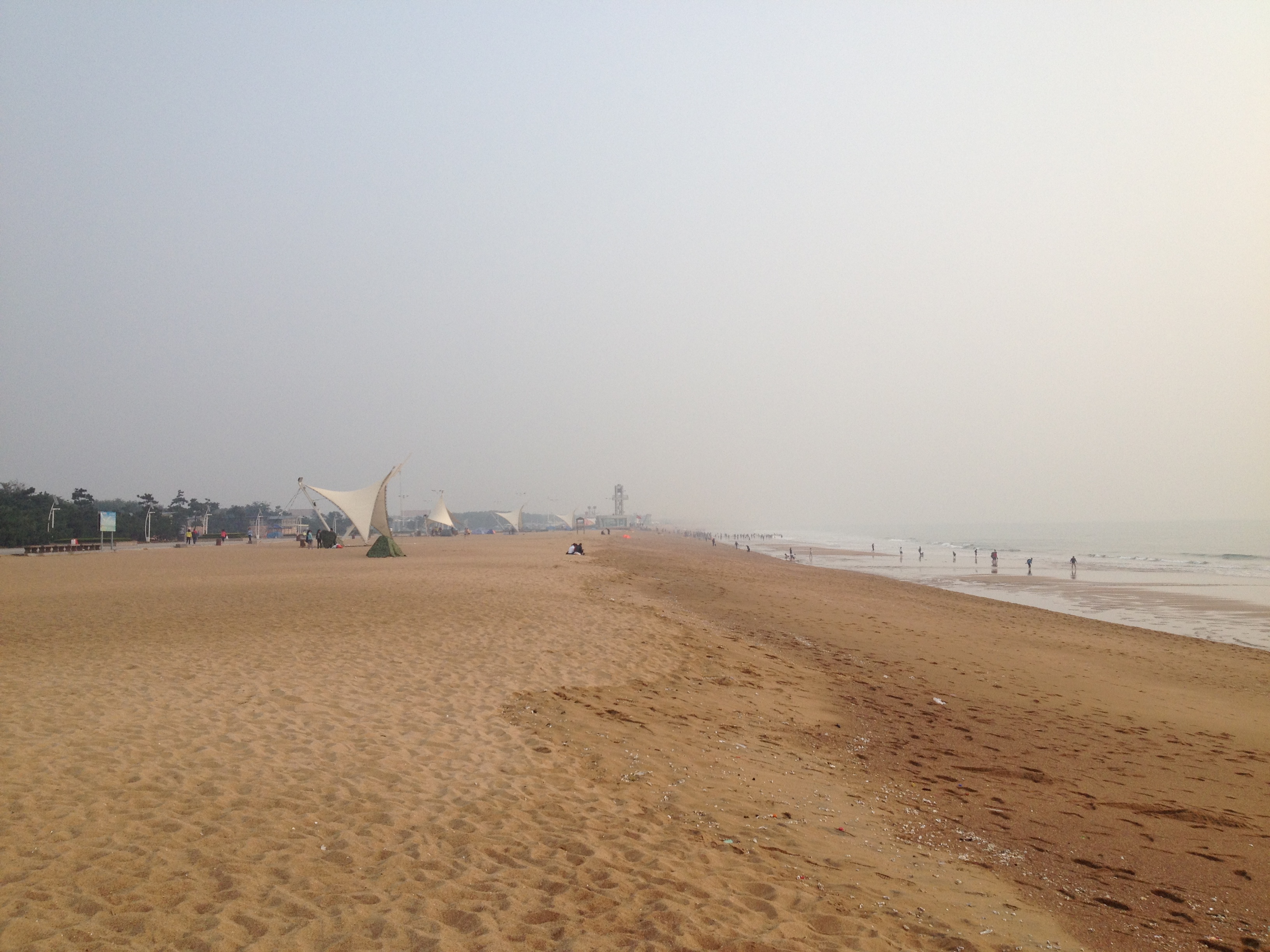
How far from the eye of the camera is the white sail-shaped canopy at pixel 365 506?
49375 mm

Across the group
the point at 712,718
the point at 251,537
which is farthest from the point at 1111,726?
the point at 251,537

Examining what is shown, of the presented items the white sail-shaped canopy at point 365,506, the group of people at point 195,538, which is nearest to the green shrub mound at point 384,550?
the white sail-shaped canopy at point 365,506

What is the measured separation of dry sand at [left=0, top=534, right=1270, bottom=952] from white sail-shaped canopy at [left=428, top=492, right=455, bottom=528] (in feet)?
248

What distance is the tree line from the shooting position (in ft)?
168

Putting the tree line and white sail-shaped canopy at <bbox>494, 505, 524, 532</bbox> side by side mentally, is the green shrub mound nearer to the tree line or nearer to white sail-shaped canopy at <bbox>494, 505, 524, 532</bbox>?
the tree line

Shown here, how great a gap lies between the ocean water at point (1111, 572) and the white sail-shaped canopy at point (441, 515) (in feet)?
126

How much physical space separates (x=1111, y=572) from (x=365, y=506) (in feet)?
156

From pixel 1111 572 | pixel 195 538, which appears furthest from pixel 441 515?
pixel 1111 572

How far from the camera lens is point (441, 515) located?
91.2 meters

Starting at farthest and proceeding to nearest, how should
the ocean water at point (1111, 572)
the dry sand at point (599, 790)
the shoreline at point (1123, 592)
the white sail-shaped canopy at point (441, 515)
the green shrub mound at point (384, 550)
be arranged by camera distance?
1. the white sail-shaped canopy at point (441, 515)
2. the green shrub mound at point (384, 550)
3. the ocean water at point (1111, 572)
4. the shoreline at point (1123, 592)
5. the dry sand at point (599, 790)

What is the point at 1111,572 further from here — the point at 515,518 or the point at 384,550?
the point at 515,518

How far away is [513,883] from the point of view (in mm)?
4434

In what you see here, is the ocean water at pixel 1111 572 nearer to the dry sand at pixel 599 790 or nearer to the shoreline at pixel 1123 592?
the shoreline at pixel 1123 592

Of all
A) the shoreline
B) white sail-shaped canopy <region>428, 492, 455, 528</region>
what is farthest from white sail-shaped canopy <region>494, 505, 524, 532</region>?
the shoreline
